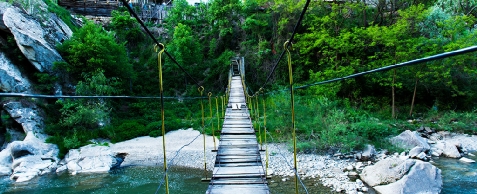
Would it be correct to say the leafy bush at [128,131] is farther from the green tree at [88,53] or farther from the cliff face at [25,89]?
the green tree at [88,53]

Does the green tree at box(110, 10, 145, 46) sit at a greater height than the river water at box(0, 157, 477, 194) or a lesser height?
greater

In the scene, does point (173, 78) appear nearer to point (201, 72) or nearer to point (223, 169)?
point (201, 72)

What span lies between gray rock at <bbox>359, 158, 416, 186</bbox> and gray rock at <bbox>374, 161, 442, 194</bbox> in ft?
0.41

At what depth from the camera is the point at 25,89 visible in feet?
29.5

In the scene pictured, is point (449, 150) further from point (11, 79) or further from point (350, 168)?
point (11, 79)

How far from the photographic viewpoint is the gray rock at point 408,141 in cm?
733

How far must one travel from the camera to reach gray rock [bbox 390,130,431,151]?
7.33 m

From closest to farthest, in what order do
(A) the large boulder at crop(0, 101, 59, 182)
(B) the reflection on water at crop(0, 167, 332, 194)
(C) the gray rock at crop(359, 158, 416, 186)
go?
1. (C) the gray rock at crop(359, 158, 416, 186)
2. (B) the reflection on water at crop(0, 167, 332, 194)
3. (A) the large boulder at crop(0, 101, 59, 182)

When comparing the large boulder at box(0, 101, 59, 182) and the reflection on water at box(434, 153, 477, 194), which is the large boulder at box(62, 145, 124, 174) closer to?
the large boulder at box(0, 101, 59, 182)

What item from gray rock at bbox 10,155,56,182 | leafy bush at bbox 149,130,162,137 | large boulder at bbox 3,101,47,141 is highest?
large boulder at bbox 3,101,47,141

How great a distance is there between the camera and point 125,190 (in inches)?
Result: 244

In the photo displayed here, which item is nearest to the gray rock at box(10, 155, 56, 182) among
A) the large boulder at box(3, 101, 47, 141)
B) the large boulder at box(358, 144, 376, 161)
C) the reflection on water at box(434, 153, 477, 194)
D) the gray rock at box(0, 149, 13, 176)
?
the gray rock at box(0, 149, 13, 176)

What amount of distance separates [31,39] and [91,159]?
5520 mm

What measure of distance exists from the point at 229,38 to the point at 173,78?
3.99 metres
